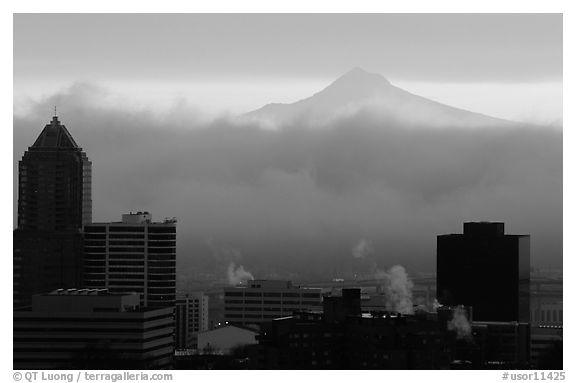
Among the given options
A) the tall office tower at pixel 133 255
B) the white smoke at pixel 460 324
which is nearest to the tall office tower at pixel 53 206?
the tall office tower at pixel 133 255

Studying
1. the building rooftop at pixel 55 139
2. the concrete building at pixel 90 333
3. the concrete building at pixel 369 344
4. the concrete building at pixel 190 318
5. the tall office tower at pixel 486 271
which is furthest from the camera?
the building rooftop at pixel 55 139

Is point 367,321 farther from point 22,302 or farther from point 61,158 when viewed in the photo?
point 61,158

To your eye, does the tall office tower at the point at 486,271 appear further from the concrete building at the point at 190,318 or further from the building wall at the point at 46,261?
the building wall at the point at 46,261

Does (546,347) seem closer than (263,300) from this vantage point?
Yes

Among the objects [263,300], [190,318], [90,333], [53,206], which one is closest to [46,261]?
[53,206]

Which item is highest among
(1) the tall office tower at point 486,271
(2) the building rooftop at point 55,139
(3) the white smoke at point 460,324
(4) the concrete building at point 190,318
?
(2) the building rooftop at point 55,139

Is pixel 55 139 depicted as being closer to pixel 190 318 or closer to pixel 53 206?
→ pixel 53 206

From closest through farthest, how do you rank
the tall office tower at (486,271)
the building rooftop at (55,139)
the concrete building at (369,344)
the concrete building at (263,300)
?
the concrete building at (369,344)
the tall office tower at (486,271)
the concrete building at (263,300)
the building rooftop at (55,139)
